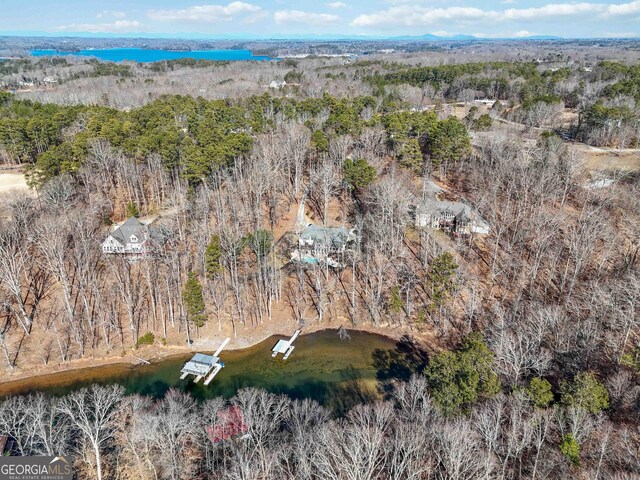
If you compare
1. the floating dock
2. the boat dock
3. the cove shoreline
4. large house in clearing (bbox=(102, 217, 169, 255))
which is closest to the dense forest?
the cove shoreline

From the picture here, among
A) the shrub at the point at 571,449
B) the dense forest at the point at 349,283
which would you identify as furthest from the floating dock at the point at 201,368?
the shrub at the point at 571,449

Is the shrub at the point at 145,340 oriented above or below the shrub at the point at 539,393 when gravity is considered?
below

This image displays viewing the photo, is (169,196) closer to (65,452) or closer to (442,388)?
(65,452)

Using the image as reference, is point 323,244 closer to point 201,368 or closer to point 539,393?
point 201,368

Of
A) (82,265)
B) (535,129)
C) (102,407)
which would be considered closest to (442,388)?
(102,407)

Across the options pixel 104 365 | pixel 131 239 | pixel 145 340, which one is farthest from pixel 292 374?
pixel 131 239

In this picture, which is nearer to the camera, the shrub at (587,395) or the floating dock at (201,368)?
the shrub at (587,395)

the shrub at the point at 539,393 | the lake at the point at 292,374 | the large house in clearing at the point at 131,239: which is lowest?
the lake at the point at 292,374
